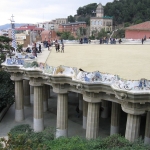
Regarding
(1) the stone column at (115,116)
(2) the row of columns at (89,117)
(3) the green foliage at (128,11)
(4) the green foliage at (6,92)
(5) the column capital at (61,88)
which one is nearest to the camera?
(2) the row of columns at (89,117)

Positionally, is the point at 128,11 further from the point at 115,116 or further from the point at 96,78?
the point at 96,78

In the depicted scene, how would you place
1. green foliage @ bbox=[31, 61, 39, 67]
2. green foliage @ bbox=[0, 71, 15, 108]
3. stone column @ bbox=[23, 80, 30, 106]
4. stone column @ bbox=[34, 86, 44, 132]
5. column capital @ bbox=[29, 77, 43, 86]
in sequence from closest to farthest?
green foliage @ bbox=[31, 61, 39, 67], column capital @ bbox=[29, 77, 43, 86], stone column @ bbox=[34, 86, 44, 132], green foliage @ bbox=[0, 71, 15, 108], stone column @ bbox=[23, 80, 30, 106]

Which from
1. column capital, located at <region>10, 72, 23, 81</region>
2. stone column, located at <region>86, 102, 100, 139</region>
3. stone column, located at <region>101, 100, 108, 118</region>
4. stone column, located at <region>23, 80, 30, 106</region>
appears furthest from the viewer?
stone column, located at <region>23, 80, 30, 106</region>

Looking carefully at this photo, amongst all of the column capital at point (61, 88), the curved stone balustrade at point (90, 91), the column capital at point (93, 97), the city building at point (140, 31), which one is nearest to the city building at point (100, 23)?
the city building at point (140, 31)

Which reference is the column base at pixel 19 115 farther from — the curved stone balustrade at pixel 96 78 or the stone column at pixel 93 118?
the stone column at pixel 93 118

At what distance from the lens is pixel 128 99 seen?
15047 millimetres

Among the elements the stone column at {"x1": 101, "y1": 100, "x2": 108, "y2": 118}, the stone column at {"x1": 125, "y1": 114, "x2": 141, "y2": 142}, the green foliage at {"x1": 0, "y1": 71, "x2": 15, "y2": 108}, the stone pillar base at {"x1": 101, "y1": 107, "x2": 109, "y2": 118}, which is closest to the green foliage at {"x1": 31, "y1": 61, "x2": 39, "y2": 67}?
the green foliage at {"x1": 0, "y1": 71, "x2": 15, "y2": 108}

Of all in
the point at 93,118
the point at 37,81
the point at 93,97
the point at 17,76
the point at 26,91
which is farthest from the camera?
the point at 26,91

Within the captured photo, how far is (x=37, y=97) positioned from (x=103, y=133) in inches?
275

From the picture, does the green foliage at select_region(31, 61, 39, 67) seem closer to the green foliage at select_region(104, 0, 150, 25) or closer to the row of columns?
the row of columns

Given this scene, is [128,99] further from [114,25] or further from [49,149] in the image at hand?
[114,25]

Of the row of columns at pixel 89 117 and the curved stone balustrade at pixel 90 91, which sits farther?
the row of columns at pixel 89 117

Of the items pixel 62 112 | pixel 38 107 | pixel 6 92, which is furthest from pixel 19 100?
pixel 62 112

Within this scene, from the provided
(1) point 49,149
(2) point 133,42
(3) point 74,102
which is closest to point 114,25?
(2) point 133,42
